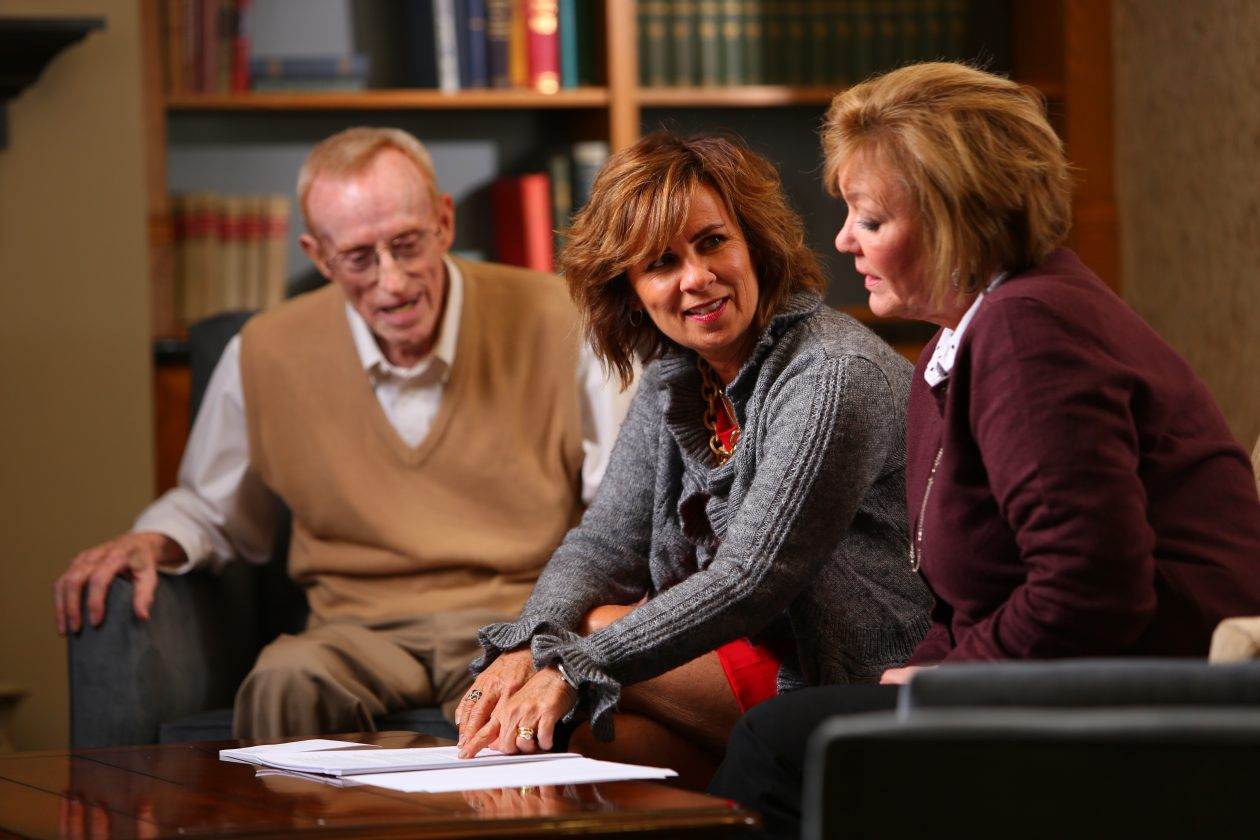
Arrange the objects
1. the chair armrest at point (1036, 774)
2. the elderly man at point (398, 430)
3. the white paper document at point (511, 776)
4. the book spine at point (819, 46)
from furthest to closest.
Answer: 1. the book spine at point (819, 46)
2. the elderly man at point (398, 430)
3. the white paper document at point (511, 776)
4. the chair armrest at point (1036, 774)

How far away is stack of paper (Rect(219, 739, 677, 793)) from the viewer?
1.38m

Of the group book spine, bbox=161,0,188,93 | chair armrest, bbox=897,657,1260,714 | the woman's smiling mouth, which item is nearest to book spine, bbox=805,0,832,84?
book spine, bbox=161,0,188,93

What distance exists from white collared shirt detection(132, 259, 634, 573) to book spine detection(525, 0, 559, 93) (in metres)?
0.79

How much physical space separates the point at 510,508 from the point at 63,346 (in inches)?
39.3

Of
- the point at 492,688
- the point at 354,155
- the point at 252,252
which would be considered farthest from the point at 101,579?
the point at 252,252

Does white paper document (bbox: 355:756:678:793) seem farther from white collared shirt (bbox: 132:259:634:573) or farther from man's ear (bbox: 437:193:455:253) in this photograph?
man's ear (bbox: 437:193:455:253)

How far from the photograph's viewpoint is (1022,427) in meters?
1.29

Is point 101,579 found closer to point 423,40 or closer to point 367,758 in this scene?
point 367,758

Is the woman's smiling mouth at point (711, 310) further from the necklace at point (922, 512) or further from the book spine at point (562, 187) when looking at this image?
the book spine at point (562, 187)

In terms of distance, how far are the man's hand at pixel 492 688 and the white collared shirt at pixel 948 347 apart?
0.53 meters

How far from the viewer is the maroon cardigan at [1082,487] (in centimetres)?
128

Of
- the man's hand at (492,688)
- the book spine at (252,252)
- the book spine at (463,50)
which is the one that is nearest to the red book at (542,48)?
the book spine at (463,50)

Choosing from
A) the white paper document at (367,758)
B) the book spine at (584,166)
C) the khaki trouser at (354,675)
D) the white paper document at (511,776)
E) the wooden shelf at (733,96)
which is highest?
the wooden shelf at (733,96)

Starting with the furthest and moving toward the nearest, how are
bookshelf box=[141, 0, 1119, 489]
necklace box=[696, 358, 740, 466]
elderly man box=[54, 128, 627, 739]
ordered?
bookshelf box=[141, 0, 1119, 489] < elderly man box=[54, 128, 627, 739] < necklace box=[696, 358, 740, 466]
